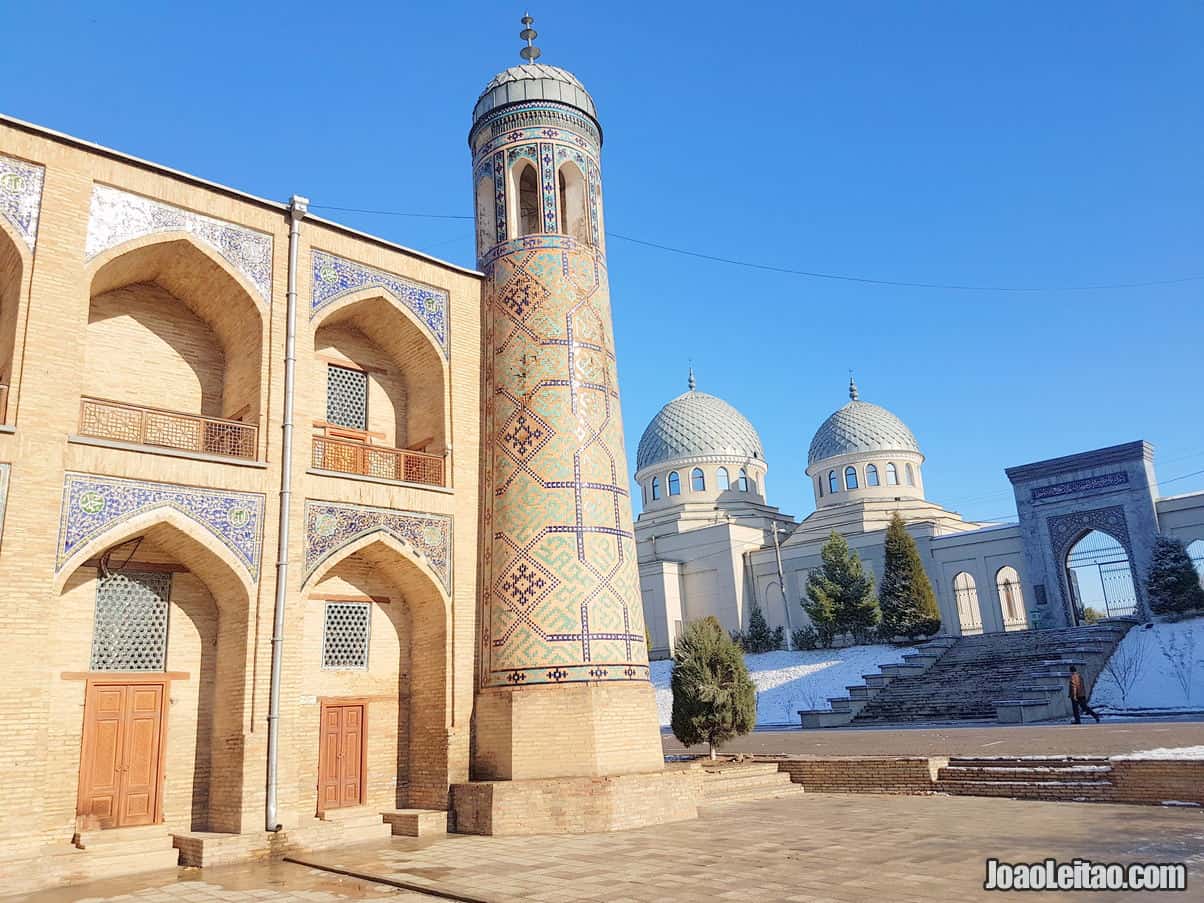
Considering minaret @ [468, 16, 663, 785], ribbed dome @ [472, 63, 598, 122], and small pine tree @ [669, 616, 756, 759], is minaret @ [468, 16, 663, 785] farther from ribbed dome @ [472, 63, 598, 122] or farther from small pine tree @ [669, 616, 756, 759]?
small pine tree @ [669, 616, 756, 759]

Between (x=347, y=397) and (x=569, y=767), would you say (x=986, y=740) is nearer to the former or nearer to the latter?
(x=569, y=767)

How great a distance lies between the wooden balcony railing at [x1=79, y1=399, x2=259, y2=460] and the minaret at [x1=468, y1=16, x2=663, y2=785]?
273 centimetres

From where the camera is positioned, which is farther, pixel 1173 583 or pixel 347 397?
pixel 1173 583

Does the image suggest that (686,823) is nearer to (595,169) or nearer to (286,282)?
(286,282)

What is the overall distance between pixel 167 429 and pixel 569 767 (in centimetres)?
517

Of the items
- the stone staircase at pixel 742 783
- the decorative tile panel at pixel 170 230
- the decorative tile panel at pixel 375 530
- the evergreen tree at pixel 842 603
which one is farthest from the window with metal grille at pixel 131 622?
the evergreen tree at pixel 842 603

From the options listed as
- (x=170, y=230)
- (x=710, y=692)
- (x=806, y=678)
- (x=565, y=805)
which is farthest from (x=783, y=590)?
(x=170, y=230)

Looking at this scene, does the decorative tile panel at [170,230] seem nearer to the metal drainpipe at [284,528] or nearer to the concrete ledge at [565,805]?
the metal drainpipe at [284,528]

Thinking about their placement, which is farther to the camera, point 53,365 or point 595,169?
point 595,169

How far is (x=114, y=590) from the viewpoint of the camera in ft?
28.8

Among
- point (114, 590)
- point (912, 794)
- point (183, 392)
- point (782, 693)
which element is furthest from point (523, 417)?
point (782, 693)

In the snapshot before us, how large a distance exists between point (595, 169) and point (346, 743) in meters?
7.55

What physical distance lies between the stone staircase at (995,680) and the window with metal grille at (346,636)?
43.5ft

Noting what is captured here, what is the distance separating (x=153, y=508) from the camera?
836cm
